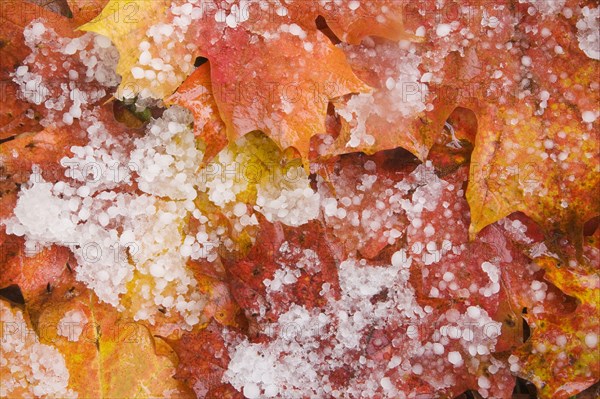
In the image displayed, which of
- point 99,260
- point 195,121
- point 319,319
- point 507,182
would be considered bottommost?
point 319,319

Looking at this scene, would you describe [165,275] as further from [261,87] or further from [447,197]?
[447,197]

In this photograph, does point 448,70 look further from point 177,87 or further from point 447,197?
point 177,87

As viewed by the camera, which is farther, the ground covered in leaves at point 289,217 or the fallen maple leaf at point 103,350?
Result: the fallen maple leaf at point 103,350

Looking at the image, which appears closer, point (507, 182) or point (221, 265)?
point (507, 182)

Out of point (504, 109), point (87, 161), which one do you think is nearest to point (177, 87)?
point (87, 161)

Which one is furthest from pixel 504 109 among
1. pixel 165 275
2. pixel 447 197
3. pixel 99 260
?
pixel 99 260

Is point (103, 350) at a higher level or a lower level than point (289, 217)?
lower

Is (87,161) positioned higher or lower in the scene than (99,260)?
higher
